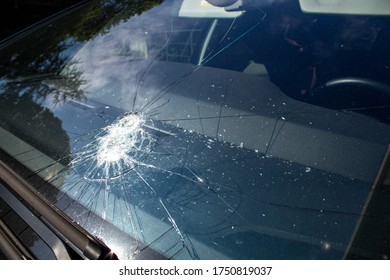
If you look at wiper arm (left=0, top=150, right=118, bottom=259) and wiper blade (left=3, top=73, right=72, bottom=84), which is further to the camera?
wiper blade (left=3, top=73, right=72, bottom=84)

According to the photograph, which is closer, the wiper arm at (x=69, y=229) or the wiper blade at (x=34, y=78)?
the wiper arm at (x=69, y=229)

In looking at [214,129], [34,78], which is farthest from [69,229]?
[34,78]

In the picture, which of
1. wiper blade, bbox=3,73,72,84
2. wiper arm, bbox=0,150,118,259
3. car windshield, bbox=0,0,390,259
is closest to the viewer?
wiper arm, bbox=0,150,118,259

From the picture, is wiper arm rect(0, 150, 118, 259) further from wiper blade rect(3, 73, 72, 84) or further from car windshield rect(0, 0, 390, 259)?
wiper blade rect(3, 73, 72, 84)

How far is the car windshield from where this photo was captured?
3.40 feet

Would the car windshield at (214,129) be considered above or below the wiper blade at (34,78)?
below

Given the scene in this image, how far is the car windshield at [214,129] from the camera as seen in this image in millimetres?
1036

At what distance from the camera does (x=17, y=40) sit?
7.43 feet

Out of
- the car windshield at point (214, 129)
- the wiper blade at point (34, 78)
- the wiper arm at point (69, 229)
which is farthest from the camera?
the wiper blade at point (34, 78)

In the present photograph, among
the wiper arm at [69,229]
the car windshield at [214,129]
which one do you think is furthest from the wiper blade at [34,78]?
the wiper arm at [69,229]

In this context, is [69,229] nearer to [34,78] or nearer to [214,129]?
[214,129]

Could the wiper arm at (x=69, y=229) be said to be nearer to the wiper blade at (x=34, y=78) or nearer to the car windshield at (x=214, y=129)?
the car windshield at (x=214, y=129)

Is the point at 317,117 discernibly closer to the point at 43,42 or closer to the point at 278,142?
the point at 278,142

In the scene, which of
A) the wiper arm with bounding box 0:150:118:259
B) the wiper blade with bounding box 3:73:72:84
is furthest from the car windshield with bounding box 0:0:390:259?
the wiper arm with bounding box 0:150:118:259
